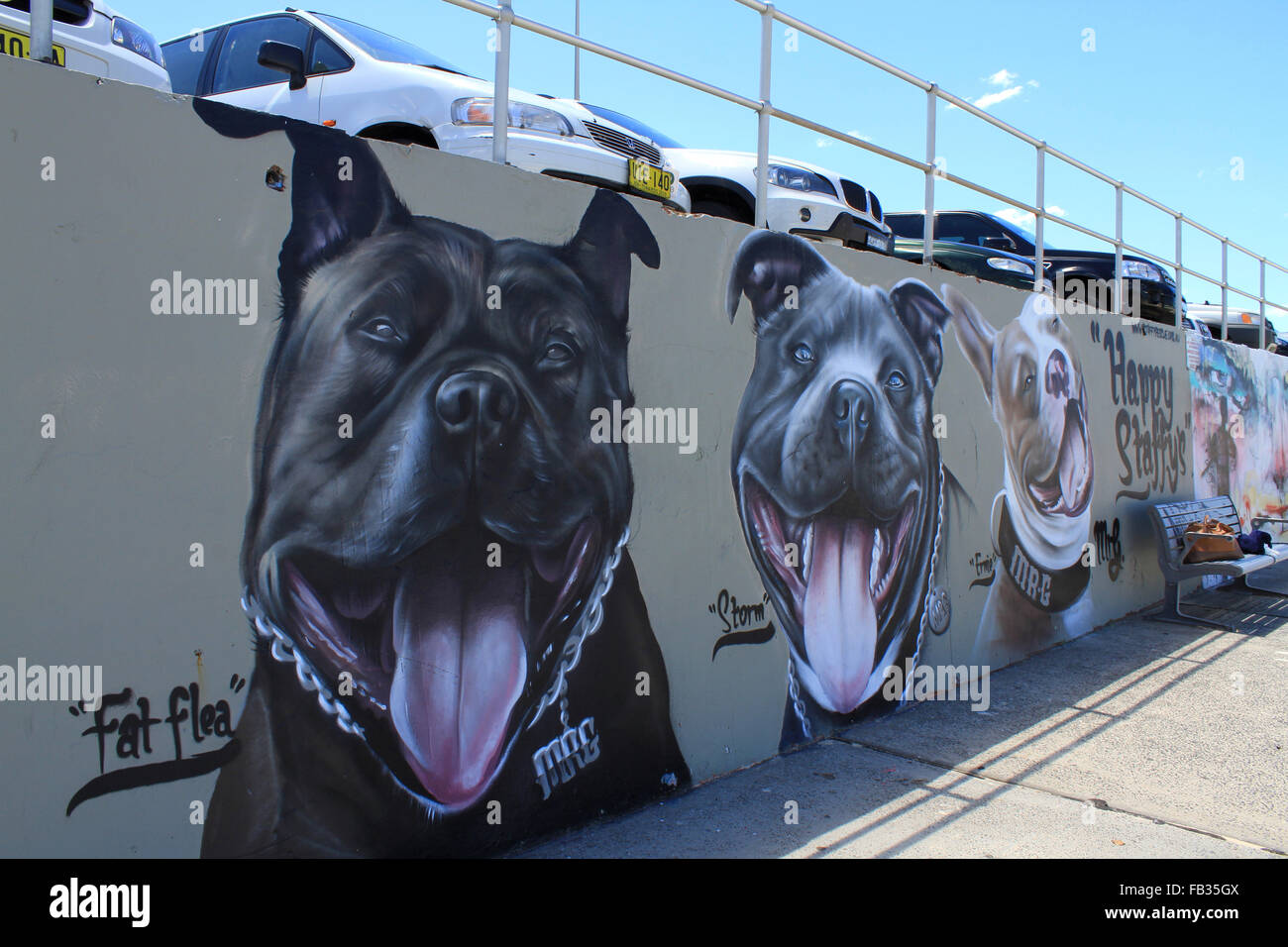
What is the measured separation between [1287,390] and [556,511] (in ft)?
42.8

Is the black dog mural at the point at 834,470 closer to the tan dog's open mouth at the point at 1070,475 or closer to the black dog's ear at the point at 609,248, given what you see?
the black dog's ear at the point at 609,248

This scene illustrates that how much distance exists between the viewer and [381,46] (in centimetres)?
592

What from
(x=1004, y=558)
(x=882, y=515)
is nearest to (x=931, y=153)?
(x=882, y=515)

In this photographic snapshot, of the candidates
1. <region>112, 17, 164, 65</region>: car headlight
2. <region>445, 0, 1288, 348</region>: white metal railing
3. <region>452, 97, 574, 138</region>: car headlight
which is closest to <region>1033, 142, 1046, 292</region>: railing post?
<region>445, 0, 1288, 348</region>: white metal railing

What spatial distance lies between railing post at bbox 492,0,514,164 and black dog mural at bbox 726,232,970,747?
1.44 m

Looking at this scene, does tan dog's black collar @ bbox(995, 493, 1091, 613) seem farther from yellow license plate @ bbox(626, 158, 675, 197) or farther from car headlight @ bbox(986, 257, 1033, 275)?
yellow license plate @ bbox(626, 158, 675, 197)

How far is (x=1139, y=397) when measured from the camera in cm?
900

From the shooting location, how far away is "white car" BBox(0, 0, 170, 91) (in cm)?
426

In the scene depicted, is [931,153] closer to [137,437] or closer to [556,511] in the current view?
[556,511]

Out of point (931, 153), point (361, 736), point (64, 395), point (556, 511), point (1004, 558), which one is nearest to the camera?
point (64, 395)

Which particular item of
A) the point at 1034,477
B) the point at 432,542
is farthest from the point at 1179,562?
the point at 432,542

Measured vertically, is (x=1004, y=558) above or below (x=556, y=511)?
below

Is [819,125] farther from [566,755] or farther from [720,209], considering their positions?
[566,755]
